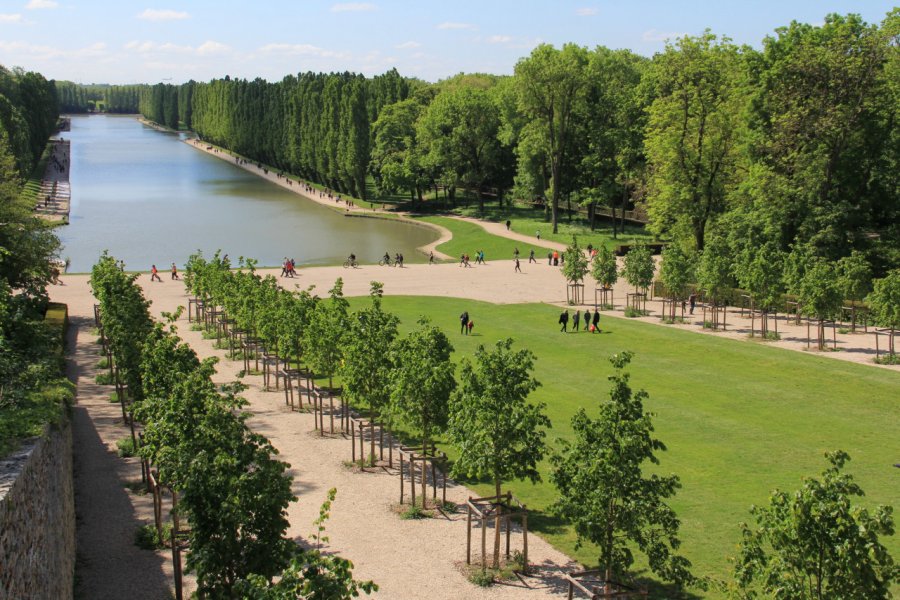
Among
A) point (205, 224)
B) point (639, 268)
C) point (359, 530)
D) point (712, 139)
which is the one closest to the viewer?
point (359, 530)

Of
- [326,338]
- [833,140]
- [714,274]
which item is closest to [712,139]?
[833,140]

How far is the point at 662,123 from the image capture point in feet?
198

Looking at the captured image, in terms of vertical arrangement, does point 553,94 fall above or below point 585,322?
above

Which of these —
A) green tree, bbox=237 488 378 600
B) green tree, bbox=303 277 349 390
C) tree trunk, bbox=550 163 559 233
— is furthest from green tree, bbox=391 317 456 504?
tree trunk, bbox=550 163 559 233

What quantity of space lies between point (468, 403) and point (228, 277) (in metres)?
23.5

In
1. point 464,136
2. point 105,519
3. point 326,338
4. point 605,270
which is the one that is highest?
point 464,136

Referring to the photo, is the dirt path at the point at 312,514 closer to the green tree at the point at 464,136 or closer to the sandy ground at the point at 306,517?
the sandy ground at the point at 306,517

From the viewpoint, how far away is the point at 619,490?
48.4 ft

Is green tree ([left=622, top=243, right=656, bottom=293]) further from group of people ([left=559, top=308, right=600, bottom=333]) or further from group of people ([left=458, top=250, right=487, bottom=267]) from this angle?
group of people ([left=458, top=250, right=487, bottom=267])

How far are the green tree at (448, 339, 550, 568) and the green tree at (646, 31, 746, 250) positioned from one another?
4275cm

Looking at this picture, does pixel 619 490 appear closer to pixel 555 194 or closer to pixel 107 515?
pixel 107 515

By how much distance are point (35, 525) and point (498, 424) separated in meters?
9.09

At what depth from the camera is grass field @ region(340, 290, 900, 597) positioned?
2145cm

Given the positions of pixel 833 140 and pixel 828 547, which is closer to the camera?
pixel 828 547
